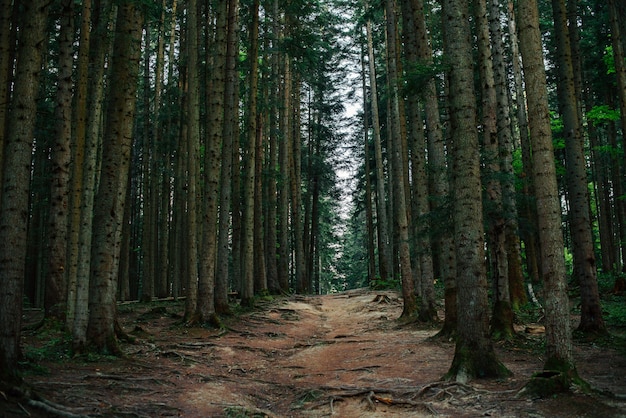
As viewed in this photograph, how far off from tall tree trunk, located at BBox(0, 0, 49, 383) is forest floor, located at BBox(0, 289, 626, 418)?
82 centimetres

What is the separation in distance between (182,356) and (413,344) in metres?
5.36

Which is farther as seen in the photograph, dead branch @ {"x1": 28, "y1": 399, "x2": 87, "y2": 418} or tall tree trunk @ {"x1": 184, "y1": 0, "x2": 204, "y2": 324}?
tall tree trunk @ {"x1": 184, "y1": 0, "x2": 204, "y2": 324}

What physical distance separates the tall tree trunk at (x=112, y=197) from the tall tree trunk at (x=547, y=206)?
24.1ft

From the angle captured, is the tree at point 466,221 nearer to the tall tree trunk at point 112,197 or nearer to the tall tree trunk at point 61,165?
the tall tree trunk at point 112,197

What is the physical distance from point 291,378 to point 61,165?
23.0ft

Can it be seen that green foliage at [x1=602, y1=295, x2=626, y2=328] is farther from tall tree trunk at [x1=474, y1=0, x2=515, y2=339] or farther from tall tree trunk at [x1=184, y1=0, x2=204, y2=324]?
tall tree trunk at [x1=184, y1=0, x2=204, y2=324]

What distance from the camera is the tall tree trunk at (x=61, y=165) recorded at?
10.8 meters

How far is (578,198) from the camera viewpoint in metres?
10.6

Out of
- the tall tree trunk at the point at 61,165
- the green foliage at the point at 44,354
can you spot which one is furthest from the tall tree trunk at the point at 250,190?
the green foliage at the point at 44,354

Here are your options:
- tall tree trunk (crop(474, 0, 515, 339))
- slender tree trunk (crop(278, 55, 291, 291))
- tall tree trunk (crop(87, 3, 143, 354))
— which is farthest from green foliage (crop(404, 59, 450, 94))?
slender tree trunk (crop(278, 55, 291, 291))

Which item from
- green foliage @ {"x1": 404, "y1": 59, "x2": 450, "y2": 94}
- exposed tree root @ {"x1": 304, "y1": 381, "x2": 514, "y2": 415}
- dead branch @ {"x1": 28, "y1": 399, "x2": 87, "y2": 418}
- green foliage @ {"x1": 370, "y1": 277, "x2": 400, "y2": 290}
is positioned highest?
green foliage @ {"x1": 404, "y1": 59, "x2": 450, "y2": 94}

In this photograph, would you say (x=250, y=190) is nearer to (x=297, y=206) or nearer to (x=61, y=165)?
(x=61, y=165)

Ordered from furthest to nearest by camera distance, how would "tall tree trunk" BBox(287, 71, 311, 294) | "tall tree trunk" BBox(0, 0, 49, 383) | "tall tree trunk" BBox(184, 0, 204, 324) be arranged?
1. "tall tree trunk" BBox(287, 71, 311, 294)
2. "tall tree trunk" BBox(184, 0, 204, 324)
3. "tall tree trunk" BBox(0, 0, 49, 383)

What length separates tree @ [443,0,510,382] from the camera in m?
7.72
